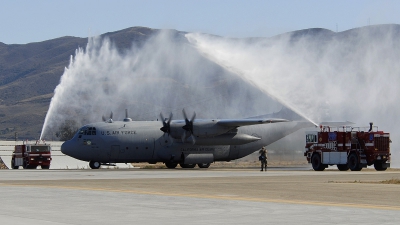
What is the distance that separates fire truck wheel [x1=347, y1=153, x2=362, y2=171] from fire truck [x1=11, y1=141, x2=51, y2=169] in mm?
24697

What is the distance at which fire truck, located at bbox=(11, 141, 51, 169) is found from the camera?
5844 centimetres

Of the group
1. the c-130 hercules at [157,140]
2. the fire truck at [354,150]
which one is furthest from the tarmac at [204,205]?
the c-130 hercules at [157,140]

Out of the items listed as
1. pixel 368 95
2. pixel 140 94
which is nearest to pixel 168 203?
pixel 368 95

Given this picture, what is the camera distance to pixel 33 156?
2299 inches

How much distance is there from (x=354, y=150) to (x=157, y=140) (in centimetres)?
1471

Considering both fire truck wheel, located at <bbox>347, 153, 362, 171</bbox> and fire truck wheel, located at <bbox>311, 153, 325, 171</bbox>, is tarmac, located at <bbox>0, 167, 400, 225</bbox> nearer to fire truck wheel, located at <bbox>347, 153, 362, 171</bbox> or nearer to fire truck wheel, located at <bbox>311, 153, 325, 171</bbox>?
fire truck wheel, located at <bbox>347, 153, 362, 171</bbox>

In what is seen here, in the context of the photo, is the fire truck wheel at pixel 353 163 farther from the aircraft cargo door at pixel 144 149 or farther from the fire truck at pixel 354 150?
the aircraft cargo door at pixel 144 149

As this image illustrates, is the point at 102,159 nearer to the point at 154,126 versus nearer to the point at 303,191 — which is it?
the point at 154,126

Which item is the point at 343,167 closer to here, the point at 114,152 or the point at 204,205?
the point at 114,152

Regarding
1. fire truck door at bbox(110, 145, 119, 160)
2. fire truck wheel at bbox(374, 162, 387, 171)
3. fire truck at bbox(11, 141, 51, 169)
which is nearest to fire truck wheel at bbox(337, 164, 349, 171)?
fire truck wheel at bbox(374, 162, 387, 171)

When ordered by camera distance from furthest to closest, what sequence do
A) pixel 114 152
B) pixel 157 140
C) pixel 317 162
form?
pixel 157 140 < pixel 114 152 < pixel 317 162

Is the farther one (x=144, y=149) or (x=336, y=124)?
(x=336, y=124)

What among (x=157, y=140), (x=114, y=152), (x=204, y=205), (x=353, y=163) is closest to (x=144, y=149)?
(x=157, y=140)

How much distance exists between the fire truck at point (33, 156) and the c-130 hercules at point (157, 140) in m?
5.82
